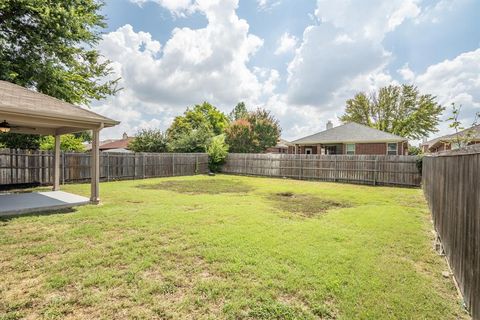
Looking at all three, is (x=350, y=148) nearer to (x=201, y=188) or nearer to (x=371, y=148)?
(x=371, y=148)

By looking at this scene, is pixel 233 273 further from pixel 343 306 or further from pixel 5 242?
pixel 5 242

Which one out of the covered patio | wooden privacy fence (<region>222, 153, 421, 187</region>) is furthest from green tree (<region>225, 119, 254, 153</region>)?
the covered patio

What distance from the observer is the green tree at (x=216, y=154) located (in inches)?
805

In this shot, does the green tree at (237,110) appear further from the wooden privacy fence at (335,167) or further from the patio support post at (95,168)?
the patio support post at (95,168)

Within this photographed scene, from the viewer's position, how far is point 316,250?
13.0 feet

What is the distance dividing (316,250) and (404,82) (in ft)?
121

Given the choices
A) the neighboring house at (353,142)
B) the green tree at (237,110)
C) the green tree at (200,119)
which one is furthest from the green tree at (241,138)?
the green tree at (237,110)

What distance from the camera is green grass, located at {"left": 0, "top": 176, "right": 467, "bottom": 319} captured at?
8.21 feet

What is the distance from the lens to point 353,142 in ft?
67.5

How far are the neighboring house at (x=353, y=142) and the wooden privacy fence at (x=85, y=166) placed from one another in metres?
A: 10.6

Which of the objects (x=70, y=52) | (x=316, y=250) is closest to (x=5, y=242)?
(x=316, y=250)

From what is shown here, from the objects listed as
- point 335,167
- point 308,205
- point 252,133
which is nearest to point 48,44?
point 308,205

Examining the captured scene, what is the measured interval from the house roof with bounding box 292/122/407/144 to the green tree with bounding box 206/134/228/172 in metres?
7.51

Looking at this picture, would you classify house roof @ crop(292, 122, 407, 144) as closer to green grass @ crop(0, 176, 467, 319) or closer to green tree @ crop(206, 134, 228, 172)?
green tree @ crop(206, 134, 228, 172)
